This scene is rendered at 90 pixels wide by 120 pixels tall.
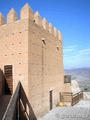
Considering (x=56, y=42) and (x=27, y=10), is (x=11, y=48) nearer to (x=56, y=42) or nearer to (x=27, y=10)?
(x=27, y=10)

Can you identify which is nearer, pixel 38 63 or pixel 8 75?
pixel 8 75

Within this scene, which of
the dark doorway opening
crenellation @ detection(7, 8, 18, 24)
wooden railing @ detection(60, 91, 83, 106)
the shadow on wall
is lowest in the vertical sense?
wooden railing @ detection(60, 91, 83, 106)

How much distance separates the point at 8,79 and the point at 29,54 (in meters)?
2.30

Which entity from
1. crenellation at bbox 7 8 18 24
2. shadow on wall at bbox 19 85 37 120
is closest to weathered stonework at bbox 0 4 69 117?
crenellation at bbox 7 8 18 24

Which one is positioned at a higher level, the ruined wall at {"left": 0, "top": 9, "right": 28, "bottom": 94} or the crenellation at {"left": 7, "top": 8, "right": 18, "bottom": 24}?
the crenellation at {"left": 7, "top": 8, "right": 18, "bottom": 24}

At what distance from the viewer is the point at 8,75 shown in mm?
8406

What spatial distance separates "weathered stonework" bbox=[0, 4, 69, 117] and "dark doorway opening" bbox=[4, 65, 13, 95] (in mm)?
292

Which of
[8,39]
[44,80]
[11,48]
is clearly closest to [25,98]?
[44,80]

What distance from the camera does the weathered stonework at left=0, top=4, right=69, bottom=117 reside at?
7910 millimetres

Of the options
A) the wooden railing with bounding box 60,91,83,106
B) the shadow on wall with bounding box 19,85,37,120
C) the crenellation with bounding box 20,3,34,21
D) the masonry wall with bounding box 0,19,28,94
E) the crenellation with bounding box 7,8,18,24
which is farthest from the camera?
the wooden railing with bounding box 60,91,83,106

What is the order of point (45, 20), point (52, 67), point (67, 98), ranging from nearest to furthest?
point (45, 20), point (52, 67), point (67, 98)

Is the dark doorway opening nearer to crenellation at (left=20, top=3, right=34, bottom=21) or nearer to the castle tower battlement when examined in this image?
the castle tower battlement

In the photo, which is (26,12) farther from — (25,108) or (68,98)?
(68,98)

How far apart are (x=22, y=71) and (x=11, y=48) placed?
1864mm
